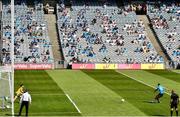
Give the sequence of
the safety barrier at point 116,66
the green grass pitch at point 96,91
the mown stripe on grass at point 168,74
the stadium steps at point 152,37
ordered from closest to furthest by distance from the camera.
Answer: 1. the green grass pitch at point 96,91
2. the mown stripe on grass at point 168,74
3. the safety barrier at point 116,66
4. the stadium steps at point 152,37

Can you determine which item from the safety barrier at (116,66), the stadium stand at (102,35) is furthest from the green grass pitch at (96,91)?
the stadium stand at (102,35)

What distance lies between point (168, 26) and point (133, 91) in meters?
37.7

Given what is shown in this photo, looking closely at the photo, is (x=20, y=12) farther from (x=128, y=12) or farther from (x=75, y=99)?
(x=75, y=99)

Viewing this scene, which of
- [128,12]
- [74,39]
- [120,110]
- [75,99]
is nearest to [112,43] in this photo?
[74,39]

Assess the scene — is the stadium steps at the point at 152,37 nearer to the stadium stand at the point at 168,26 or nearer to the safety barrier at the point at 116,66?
the stadium stand at the point at 168,26

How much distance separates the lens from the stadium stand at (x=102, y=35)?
67.7 meters

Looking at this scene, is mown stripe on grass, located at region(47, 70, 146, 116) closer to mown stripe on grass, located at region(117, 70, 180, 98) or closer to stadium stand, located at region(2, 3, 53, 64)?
mown stripe on grass, located at region(117, 70, 180, 98)

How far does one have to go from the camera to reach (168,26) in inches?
3046

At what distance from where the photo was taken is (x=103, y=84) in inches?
1820

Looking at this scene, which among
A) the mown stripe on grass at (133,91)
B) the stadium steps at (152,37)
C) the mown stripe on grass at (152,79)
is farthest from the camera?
the stadium steps at (152,37)

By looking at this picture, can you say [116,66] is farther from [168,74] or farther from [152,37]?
[152,37]

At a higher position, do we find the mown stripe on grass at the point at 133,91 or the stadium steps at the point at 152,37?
the stadium steps at the point at 152,37

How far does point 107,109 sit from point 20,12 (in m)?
47.2

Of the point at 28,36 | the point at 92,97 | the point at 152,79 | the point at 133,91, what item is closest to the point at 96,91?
the point at 133,91
